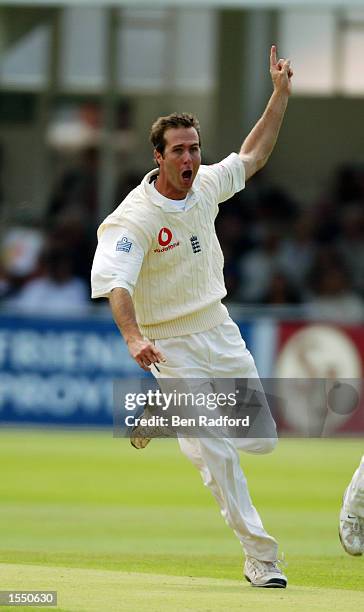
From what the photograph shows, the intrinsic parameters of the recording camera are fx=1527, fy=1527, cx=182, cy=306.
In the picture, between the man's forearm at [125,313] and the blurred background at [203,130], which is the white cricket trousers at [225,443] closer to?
the man's forearm at [125,313]

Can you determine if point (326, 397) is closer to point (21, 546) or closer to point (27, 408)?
point (21, 546)

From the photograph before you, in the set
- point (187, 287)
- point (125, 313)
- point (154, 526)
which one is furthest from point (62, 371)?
point (125, 313)

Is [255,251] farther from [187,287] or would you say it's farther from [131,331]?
[131,331]

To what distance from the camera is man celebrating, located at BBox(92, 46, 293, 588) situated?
6.98 m

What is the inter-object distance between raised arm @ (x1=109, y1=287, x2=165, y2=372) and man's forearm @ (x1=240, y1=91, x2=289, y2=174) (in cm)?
129

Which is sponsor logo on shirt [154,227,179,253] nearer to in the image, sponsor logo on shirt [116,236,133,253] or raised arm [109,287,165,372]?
sponsor logo on shirt [116,236,133,253]

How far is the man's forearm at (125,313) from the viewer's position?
6.60 meters

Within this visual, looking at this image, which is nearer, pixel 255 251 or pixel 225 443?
pixel 225 443

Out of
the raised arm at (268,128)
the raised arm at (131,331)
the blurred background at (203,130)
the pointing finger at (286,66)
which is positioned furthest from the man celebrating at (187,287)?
the blurred background at (203,130)

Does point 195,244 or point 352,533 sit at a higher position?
point 195,244

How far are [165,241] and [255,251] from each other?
1063cm

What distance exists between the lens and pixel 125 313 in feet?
21.9

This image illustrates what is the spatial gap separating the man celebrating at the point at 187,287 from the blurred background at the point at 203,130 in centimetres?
945

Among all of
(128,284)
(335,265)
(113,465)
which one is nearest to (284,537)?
(128,284)
